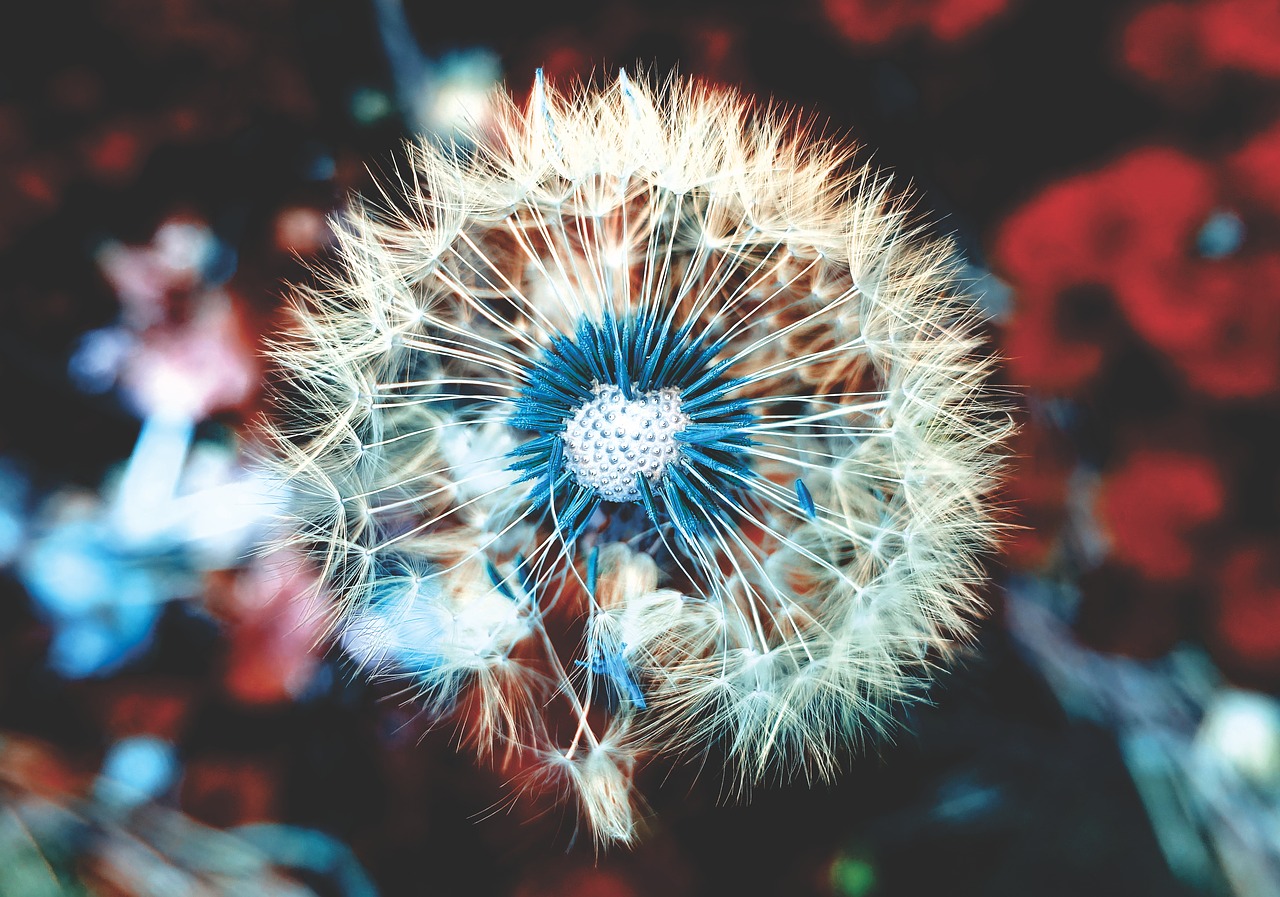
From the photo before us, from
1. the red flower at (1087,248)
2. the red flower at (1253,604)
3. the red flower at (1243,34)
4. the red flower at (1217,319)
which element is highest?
the red flower at (1243,34)

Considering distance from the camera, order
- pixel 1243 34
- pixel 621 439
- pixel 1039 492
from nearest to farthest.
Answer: pixel 621 439 → pixel 1243 34 → pixel 1039 492

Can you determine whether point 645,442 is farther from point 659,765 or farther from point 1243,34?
point 1243,34

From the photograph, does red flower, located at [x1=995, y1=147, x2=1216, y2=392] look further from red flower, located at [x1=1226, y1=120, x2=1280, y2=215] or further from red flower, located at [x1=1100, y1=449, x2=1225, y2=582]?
red flower, located at [x1=1100, y1=449, x2=1225, y2=582]

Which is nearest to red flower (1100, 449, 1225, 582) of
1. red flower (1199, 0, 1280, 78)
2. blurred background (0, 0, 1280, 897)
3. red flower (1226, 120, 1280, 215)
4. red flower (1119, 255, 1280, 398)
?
blurred background (0, 0, 1280, 897)

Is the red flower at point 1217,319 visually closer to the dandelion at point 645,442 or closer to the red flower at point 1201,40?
the red flower at point 1201,40

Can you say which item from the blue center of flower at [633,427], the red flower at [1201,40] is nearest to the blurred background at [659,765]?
the red flower at [1201,40]

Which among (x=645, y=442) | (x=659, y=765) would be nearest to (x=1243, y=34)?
(x=645, y=442)

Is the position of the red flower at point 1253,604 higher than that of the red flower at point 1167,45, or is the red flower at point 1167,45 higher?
the red flower at point 1167,45

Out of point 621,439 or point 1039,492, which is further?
point 1039,492
